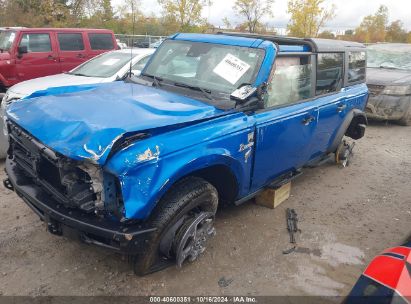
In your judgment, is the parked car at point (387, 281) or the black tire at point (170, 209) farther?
the black tire at point (170, 209)

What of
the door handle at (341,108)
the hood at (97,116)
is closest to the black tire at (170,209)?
the hood at (97,116)

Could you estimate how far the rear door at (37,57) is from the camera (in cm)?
873

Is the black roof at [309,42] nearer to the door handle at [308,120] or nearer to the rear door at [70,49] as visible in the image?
the door handle at [308,120]

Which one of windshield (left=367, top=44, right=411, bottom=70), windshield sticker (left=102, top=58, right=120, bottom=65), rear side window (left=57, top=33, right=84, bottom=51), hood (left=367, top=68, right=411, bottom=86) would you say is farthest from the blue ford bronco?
windshield (left=367, top=44, right=411, bottom=70)

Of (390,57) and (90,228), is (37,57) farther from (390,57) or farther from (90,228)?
(390,57)

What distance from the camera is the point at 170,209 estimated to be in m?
2.72

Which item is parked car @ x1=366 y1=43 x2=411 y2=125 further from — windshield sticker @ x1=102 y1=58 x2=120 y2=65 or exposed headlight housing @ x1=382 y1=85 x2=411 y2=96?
windshield sticker @ x1=102 y1=58 x2=120 y2=65

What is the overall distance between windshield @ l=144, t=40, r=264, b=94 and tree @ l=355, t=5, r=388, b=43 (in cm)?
3801

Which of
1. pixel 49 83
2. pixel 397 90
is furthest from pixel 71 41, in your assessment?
pixel 397 90

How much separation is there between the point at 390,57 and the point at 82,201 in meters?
10.0

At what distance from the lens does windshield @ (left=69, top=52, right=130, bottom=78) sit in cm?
684

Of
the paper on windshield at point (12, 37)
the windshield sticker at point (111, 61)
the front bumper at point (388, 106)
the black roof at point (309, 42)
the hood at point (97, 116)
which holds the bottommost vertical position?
the front bumper at point (388, 106)

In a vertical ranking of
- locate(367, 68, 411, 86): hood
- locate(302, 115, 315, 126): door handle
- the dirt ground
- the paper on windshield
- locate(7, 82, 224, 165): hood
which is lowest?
the dirt ground

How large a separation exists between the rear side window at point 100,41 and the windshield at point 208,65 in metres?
6.55
